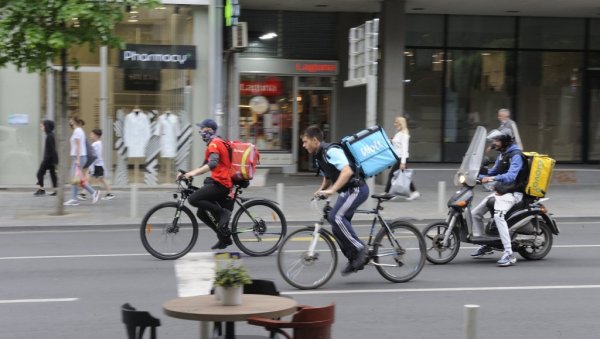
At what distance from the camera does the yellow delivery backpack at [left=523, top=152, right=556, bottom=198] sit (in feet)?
35.5

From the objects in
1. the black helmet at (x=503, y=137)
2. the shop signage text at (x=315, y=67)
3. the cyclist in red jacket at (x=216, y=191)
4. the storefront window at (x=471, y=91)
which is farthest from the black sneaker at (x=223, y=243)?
the storefront window at (x=471, y=91)

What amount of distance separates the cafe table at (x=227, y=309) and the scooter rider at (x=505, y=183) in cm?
576

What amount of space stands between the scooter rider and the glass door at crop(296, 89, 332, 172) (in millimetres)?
13814

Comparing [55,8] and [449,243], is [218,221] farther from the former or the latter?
[55,8]

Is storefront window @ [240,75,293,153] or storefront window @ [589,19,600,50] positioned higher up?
storefront window @ [589,19,600,50]

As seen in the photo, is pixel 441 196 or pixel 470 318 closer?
pixel 470 318

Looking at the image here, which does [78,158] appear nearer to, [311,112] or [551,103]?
[311,112]

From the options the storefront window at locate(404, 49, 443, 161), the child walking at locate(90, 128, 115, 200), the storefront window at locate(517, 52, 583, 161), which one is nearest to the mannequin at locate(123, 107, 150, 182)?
the child walking at locate(90, 128, 115, 200)

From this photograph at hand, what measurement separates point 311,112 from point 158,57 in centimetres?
596

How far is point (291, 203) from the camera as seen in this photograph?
1809 centimetres

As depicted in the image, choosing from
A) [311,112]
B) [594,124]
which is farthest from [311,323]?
[594,124]

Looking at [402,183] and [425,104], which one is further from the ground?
[425,104]

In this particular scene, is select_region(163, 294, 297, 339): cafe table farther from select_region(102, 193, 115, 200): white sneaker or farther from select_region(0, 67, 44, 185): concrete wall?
select_region(0, 67, 44, 185): concrete wall

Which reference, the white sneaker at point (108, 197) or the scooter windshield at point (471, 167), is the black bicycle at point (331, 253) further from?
the white sneaker at point (108, 197)
